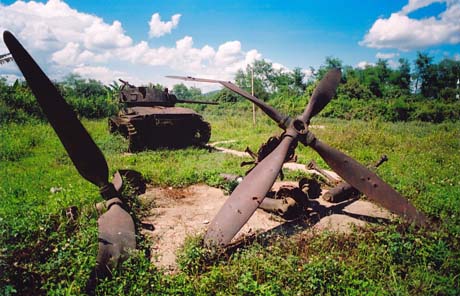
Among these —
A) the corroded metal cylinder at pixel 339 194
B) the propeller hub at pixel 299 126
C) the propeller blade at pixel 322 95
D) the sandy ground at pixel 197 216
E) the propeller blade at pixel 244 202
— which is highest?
the propeller blade at pixel 322 95

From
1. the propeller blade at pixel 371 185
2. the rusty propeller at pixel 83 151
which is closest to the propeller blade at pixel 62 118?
the rusty propeller at pixel 83 151

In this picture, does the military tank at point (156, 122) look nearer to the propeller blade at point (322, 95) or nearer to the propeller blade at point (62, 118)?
the propeller blade at point (62, 118)

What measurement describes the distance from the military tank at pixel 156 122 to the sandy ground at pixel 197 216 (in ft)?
16.9

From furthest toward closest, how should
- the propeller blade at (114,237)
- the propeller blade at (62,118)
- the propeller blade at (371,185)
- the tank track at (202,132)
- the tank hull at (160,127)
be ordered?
the tank track at (202,132) < the tank hull at (160,127) < the propeller blade at (371,185) < the propeller blade at (114,237) < the propeller blade at (62,118)

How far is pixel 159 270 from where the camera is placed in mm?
3443

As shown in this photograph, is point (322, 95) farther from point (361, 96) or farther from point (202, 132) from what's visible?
point (361, 96)

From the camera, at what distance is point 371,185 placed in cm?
441

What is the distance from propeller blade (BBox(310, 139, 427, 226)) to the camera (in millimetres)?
4223

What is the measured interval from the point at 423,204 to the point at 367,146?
7.08 metres

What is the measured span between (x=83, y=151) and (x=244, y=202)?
219 cm

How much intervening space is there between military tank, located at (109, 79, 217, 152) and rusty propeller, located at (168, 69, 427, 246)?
661 cm

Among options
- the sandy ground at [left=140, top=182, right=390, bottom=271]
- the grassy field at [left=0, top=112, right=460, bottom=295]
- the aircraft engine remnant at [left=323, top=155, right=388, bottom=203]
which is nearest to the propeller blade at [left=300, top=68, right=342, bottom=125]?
the aircraft engine remnant at [left=323, top=155, right=388, bottom=203]

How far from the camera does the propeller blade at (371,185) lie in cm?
422

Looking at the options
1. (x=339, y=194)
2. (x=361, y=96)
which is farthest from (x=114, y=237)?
(x=361, y=96)
